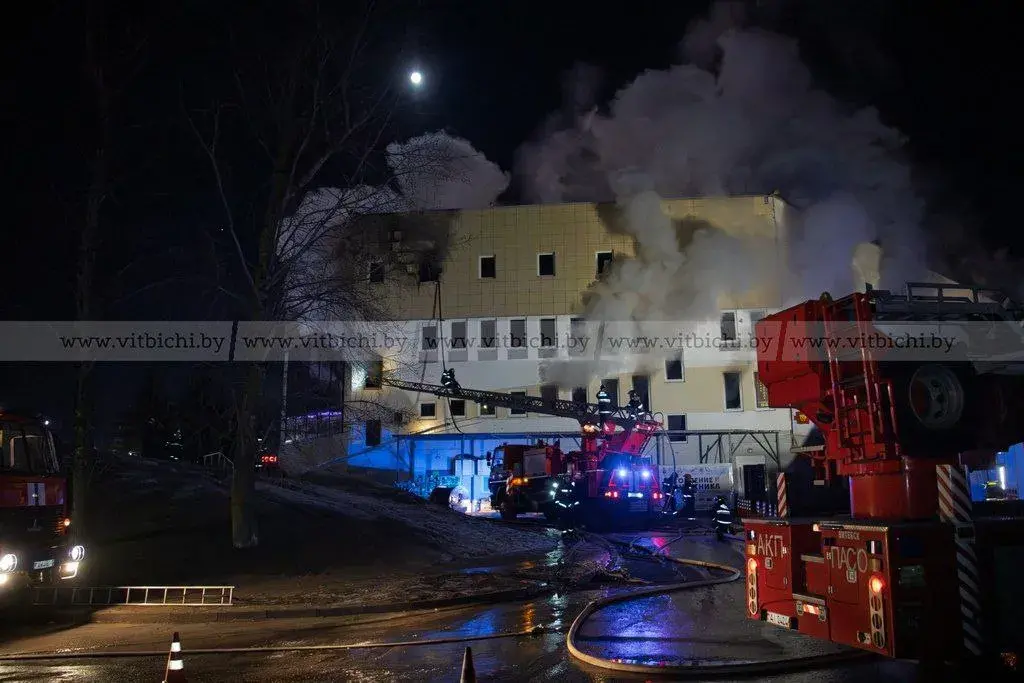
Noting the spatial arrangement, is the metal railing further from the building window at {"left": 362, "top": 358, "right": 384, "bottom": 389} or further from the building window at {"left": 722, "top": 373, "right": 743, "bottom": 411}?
Result: the building window at {"left": 722, "top": 373, "right": 743, "bottom": 411}

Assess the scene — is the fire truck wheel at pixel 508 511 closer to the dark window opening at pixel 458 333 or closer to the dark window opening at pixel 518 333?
the dark window opening at pixel 518 333

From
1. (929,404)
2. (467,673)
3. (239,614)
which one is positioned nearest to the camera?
(467,673)

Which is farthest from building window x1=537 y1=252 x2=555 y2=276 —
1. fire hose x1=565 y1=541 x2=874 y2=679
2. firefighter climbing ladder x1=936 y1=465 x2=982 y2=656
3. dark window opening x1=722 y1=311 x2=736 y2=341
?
firefighter climbing ladder x1=936 y1=465 x2=982 y2=656

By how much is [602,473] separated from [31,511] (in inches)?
537

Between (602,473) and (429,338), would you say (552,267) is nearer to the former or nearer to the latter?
(429,338)

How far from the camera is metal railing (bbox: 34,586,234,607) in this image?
10.3 meters

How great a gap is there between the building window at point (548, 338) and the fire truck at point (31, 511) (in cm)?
2419

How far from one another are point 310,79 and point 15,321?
23.5ft

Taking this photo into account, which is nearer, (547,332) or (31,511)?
(31,511)

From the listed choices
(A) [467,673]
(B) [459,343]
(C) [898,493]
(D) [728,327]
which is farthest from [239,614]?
(B) [459,343]

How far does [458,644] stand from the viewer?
25.3 feet

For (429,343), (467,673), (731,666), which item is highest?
(429,343)

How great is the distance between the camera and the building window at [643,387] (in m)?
33.1

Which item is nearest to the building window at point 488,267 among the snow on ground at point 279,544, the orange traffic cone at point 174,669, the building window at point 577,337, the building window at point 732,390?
the building window at point 577,337
